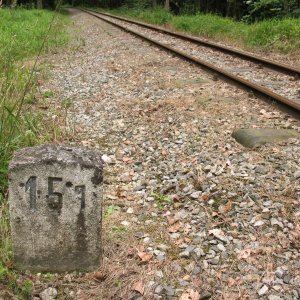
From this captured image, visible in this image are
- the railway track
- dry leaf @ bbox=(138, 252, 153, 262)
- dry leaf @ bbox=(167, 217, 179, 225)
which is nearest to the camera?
Result: dry leaf @ bbox=(138, 252, 153, 262)

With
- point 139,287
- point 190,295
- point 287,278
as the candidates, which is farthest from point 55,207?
point 287,278

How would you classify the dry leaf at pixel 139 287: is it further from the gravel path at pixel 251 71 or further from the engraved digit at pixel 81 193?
the gravel path at pixel 251 71

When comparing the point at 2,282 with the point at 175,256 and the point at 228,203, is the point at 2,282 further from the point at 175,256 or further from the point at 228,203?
the point at 228,203

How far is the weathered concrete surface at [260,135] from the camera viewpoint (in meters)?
4.40

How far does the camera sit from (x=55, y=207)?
8.28ft

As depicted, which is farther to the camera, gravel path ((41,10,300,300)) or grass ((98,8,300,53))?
grass ((98,8,300,53))

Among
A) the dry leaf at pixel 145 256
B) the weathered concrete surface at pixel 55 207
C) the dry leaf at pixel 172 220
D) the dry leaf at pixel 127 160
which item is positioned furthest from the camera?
the dry leaf at pixel 127 160

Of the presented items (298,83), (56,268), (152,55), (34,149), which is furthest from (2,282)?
(152,55)

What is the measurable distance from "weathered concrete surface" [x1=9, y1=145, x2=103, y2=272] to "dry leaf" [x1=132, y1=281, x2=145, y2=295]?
318 millimetres

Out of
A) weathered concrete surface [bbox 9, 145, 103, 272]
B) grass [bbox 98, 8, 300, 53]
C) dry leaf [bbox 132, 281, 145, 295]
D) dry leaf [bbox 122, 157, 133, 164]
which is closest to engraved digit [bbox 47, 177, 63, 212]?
weathered concrete surface [bbox 9, 145, 103, 272]

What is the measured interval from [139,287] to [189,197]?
3.71 feet

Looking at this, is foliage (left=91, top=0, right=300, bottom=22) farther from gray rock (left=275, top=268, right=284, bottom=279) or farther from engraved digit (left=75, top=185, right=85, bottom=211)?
engraved digit (left=75, top=185, right=85, bottom=211)

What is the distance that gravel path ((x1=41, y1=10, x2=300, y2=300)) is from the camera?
8.71 feet

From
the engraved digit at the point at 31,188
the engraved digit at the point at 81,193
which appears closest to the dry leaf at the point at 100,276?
the engraved digit at the point at 81,193
